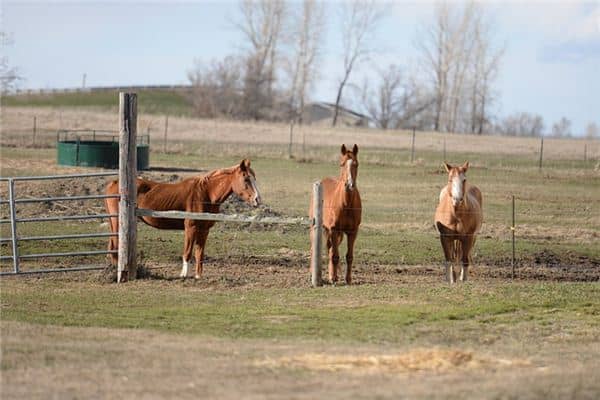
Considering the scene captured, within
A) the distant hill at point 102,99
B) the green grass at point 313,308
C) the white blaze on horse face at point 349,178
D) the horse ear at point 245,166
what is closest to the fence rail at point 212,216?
the white blaze on horse face at point 349,178

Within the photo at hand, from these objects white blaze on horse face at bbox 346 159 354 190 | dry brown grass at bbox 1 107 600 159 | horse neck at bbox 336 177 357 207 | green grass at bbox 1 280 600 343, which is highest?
dry brown grass at bbox 1 107 600 159

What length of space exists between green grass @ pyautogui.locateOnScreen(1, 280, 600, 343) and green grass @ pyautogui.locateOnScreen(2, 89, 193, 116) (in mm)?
58725

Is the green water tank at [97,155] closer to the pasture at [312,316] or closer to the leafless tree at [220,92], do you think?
the pasture at [312,316]

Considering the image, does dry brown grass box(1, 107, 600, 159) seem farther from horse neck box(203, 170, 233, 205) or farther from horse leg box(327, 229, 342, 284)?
horse leg box(327, 229, 342, 284)

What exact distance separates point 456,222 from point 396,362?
6698 mm

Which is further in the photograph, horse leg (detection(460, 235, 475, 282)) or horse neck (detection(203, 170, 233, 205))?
horse neck (detection(203, 170, 233, 205))

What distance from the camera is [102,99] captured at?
8094cm

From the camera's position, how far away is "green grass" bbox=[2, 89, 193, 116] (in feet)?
247

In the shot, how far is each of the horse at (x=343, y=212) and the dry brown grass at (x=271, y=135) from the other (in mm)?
28778

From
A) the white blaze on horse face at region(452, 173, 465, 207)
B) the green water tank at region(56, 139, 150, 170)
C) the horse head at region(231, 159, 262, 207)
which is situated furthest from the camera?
the green water tank at region(56, 139, 150, 170)

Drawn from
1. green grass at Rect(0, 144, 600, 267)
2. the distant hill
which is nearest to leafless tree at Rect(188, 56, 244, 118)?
the distant hill

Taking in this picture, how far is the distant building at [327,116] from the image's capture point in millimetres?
77713

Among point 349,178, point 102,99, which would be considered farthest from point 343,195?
point 102,99

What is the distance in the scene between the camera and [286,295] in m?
12.8
